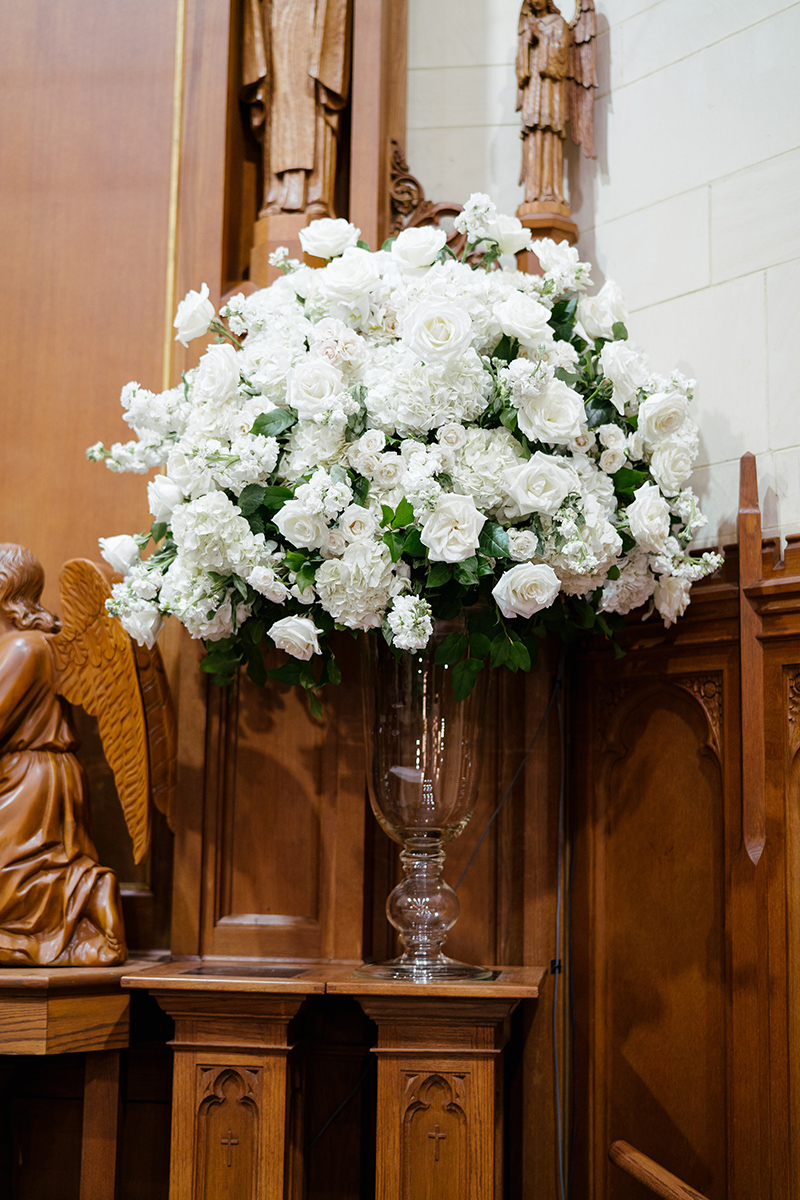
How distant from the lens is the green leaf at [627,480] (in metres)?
2.30

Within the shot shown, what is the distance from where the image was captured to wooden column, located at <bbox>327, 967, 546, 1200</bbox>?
2135 mm

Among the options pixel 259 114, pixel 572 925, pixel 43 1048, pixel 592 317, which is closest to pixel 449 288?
pixel 592 317

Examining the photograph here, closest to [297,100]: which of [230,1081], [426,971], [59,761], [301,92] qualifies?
[301,92]

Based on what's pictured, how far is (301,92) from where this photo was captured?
2908 mm

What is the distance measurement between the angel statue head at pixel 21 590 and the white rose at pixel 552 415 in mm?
1178

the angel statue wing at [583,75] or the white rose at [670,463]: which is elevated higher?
the angel statue wing at [583,75]

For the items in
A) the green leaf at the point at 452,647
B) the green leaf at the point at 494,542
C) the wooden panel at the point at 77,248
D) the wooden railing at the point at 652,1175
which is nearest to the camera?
the wooden railing at the point at 652,1175

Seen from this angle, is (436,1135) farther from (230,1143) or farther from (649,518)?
(649,518)

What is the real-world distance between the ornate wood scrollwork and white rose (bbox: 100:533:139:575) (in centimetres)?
105

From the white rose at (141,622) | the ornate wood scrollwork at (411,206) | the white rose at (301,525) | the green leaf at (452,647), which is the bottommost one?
the green leaf at (452,647)

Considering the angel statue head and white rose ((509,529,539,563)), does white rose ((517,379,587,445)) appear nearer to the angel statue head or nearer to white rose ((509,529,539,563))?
white rose ((509,529,539,563))

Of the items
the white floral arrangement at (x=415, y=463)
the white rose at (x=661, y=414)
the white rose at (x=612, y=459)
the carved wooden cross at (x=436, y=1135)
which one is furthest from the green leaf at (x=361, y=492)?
the carved wooden cross at (x=436, y=1135)

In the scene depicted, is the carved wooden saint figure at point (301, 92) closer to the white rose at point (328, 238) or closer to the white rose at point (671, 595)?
the white rose at point (328, 238)

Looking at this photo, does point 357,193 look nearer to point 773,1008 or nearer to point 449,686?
point 449,686
